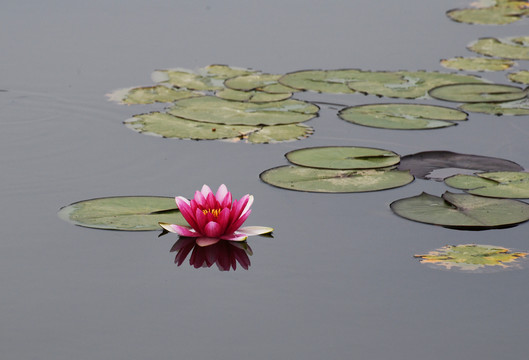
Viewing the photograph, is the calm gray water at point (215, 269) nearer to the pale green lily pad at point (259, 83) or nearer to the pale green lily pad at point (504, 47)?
the pale green lily pad at point (259, 83)

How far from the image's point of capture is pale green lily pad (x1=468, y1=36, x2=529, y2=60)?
7.64 metres

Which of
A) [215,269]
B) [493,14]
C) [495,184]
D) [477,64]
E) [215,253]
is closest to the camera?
[215,269]

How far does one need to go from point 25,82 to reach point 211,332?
13.5 ft

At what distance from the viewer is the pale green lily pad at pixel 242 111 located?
219 inches

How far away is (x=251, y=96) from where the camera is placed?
242 inches

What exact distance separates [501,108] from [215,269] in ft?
10.2

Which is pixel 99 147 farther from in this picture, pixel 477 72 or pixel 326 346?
pixel 477 72

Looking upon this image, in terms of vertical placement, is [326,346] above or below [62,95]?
below

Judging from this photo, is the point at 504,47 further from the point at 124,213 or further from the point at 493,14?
the point at 124,213

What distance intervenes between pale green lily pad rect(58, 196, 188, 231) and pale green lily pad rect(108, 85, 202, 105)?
83.4 inches

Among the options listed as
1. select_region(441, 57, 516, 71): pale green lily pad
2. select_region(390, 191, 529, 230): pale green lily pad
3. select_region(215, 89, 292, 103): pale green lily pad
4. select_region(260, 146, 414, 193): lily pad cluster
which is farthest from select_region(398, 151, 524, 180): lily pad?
select_region(441, 57, 516, 71): pale green lily pad

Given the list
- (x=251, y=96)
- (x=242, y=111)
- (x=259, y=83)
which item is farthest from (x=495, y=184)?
(x=259, y=83)

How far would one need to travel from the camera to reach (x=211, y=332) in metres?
2.95

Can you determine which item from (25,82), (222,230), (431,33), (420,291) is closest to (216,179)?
(222,230)
